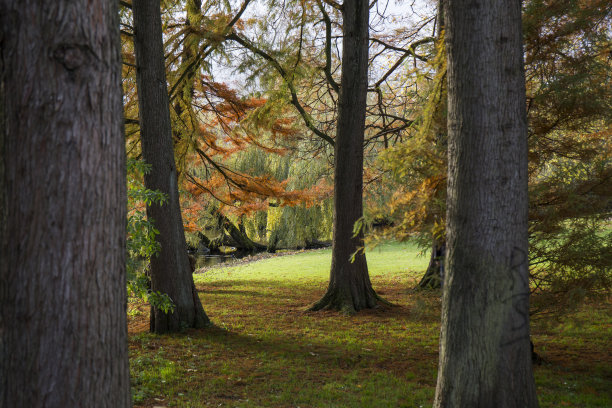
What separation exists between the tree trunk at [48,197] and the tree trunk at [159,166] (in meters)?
4.90

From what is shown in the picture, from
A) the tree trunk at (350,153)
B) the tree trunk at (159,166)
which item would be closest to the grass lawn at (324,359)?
the tree trunk at (159,166)

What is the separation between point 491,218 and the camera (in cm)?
328

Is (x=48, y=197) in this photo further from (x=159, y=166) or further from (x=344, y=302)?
(x=344, y=302)

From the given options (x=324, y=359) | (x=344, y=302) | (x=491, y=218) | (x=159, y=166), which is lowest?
(x=324, y=359)

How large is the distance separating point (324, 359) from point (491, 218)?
3.20 metres

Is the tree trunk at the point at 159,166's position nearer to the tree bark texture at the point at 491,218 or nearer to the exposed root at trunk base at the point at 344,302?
the exposed root at trunk base at the point at 344,302

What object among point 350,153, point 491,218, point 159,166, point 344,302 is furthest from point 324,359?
point 350,153

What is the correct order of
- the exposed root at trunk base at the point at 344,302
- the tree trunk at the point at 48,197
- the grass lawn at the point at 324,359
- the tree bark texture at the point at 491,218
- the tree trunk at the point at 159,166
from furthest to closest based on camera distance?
the exposed root at trunk base at the point at 344,302 < the tree trunk at the point at 159,166 < the grass lawn at the point at 324,359 < the tree bark texture at the point at 491,218 < the tree trunk at the point at 48,197

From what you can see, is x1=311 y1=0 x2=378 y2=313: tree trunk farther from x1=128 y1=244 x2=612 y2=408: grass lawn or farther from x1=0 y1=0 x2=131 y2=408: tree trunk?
x1=0 y1=0 x2=131 y2=408: tree trunk

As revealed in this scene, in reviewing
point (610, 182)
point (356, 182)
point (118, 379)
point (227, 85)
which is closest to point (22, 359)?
point (118, 379)

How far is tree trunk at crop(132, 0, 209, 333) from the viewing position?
6934mm

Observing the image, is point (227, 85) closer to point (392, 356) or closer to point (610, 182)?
point (392, 356)

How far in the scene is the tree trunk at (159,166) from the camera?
6.93m

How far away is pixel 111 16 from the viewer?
84.7 inches
